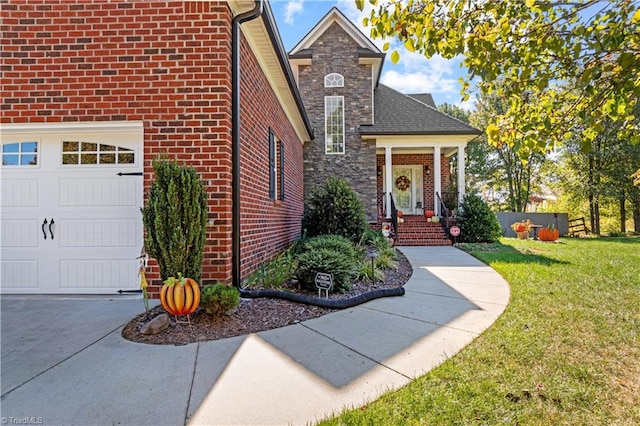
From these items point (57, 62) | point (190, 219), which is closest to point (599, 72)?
point (190, 219)

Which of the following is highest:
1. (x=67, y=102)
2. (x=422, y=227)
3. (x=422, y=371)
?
(x=67, y=102)

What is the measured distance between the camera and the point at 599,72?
257 cm

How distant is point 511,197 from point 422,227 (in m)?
16.7

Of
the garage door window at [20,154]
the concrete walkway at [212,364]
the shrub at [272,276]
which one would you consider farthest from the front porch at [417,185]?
the garage door window at [20,154]

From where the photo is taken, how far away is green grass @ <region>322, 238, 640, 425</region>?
2031 millimetres

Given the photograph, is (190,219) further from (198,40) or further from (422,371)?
(422,371)

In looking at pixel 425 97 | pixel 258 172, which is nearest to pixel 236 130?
pixel 258 172

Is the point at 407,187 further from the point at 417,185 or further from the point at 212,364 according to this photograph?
the point at 212,364

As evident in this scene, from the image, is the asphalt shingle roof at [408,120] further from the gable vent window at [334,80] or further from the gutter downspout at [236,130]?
the gutter downspout at [236,130]

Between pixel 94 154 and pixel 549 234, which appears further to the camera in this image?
pixel 549 234

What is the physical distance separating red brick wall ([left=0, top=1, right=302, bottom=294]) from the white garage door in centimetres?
43

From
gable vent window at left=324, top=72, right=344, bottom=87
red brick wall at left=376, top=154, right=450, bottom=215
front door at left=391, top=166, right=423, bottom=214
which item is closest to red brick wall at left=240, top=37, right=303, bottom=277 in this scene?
gable vent window at left=324, top=72, right=344, bottom=87

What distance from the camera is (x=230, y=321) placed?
11.9ft

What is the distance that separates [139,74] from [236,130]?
1.38 metres
